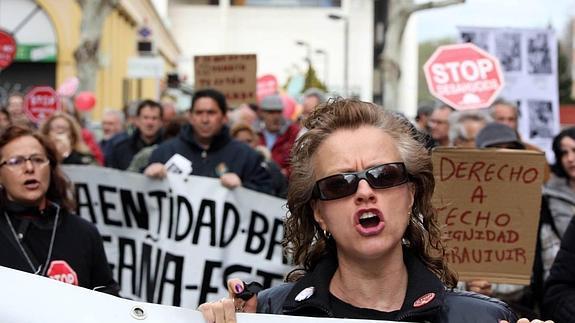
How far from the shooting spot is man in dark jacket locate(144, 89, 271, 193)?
24.6 feet

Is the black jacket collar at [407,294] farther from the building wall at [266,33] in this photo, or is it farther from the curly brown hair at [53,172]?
the building wall at [266,33]

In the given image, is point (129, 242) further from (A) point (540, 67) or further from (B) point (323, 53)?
(B) point (323, 53)

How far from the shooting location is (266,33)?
3027 inches

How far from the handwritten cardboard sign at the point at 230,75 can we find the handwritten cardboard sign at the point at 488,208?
6.62m

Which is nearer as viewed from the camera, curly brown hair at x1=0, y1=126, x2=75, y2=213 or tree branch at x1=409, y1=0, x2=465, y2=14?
curly brown hair at x1=0, y1=126, x2=75, y2=213

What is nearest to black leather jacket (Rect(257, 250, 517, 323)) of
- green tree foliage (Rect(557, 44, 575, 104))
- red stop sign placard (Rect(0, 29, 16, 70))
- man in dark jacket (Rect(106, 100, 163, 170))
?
man in dark jacket (Rect(106, 100, 163, 170))

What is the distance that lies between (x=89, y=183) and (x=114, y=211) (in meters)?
0.32

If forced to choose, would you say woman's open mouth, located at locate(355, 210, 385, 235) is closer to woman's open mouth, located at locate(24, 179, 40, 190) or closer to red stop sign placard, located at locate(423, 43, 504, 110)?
woman's open mouth, located at locate(24, 179, 40, 190)

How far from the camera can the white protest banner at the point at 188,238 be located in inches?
263

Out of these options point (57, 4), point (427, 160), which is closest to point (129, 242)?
point (427, 160)

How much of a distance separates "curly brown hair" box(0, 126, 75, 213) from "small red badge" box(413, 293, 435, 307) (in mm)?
2369

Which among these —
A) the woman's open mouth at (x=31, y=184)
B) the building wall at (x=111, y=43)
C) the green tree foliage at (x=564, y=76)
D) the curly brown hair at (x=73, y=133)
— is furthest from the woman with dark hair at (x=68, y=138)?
the green tree foliage at (x=564, y=76)

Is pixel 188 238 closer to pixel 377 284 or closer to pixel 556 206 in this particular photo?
pixel 556 206

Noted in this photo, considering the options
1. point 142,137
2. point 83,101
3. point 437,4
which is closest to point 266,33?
point 437,4
